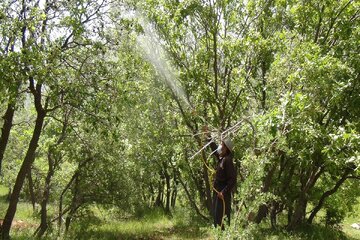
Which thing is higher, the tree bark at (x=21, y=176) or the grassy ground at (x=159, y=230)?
the tree bark at (x=21, y=176)

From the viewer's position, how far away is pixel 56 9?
855 cm

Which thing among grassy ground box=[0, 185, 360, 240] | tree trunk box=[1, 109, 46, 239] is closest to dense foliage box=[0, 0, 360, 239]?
tree trunk box=[1, 109, 46, 239]

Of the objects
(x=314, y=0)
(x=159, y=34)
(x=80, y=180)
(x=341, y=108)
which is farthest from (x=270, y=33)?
(x=80, y=180)

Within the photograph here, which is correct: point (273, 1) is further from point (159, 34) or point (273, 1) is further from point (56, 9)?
point (56, 9)

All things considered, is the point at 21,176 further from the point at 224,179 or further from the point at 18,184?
the point at 224,179

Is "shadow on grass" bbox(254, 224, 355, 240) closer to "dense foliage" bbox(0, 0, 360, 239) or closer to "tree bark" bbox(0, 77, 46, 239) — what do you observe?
"dense foliage" bbox(0, 0, 360, 239)

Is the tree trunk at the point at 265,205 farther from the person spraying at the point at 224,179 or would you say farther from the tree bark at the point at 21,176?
the tree bark at the point at 21,176

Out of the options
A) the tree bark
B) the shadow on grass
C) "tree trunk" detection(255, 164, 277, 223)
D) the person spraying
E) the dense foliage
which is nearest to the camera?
the dense foliage

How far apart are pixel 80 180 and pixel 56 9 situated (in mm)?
7915

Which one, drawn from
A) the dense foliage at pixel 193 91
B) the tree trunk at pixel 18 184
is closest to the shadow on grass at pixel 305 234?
the dense foliage at pixel 193 91

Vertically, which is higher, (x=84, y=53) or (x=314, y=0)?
(x=314, y=0)

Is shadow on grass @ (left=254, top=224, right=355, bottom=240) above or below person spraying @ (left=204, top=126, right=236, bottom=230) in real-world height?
below

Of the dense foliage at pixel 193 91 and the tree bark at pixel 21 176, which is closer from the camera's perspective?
the dense foliage at pixel 193 91

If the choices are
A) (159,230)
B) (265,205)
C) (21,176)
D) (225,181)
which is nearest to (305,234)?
(265,205)
